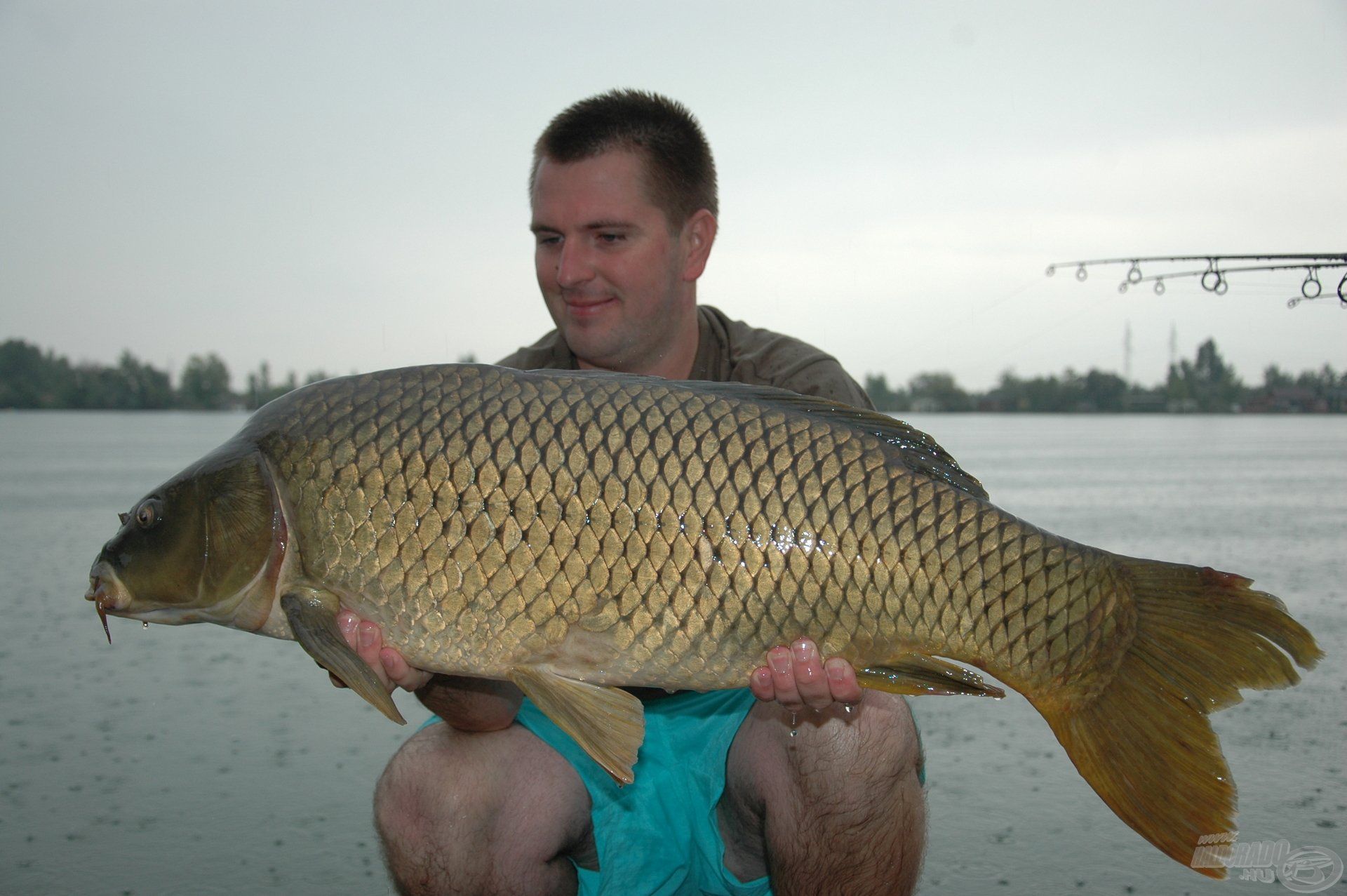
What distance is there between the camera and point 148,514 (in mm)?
1811

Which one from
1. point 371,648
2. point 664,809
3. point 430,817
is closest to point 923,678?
point 664,809

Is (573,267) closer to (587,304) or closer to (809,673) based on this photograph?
(587,304)

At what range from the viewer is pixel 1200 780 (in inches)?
62.2

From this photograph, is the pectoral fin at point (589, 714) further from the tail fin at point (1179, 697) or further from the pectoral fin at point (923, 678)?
the tail fin at point (1179, 697)

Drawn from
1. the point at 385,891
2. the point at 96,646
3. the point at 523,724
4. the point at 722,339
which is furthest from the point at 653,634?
the point at 96,646

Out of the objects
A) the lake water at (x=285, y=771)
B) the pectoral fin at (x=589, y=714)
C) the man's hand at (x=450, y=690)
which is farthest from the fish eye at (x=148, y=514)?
the lake water at (x=285, y=771)

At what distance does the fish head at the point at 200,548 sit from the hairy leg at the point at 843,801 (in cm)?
101

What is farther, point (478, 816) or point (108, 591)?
point (478, 816)

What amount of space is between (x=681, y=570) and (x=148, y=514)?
93 cm

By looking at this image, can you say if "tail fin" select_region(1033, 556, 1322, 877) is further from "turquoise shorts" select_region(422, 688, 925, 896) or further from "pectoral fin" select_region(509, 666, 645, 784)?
"pectoral fin" select_region(509, 666, 645, 784)

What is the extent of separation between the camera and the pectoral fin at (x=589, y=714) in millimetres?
1716

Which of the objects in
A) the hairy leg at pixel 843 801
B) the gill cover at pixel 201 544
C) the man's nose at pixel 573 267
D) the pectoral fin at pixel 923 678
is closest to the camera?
the pectoral fin at pixel 923 678

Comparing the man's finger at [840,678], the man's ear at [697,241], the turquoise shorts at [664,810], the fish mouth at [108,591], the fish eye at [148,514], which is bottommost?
the turquoise shorts at [664,810]

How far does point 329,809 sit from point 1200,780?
79.6 inches
